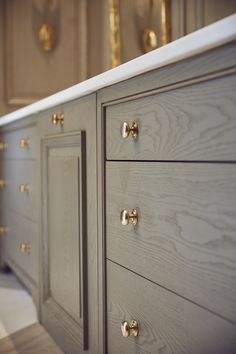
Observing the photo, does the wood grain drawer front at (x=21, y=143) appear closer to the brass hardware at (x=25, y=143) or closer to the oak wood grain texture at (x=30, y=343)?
the brass hardware at (x=25, y=143)

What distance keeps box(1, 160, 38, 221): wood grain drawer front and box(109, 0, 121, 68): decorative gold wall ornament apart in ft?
2.01

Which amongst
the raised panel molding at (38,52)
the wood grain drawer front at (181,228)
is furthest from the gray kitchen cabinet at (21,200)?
the wood grain drawer front at (181,228)

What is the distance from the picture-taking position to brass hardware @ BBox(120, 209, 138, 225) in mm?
788

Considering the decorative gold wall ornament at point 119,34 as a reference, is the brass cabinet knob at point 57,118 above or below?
below

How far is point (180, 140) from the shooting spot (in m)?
0.66

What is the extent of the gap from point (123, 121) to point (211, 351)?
1.38 ft

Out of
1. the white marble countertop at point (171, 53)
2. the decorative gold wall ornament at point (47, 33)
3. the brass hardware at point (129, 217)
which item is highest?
the decorative gold wall ornament at point (47, 33)

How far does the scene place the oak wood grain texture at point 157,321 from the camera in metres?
0.60

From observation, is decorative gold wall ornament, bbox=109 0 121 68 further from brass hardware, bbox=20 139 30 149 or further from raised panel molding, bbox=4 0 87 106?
brass hardware, bbox=20 139 30 149

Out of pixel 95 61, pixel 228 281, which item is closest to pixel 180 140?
pixel 228 281

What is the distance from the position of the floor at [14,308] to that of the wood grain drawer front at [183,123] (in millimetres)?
759

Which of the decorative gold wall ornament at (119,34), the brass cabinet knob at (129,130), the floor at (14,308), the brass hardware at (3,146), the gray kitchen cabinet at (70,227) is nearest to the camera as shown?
the brass cabinet knob at (129,130)

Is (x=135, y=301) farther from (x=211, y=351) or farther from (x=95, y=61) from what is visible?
(x=95, y=61)

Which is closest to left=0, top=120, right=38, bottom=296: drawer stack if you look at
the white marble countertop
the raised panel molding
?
the raised panel molding
